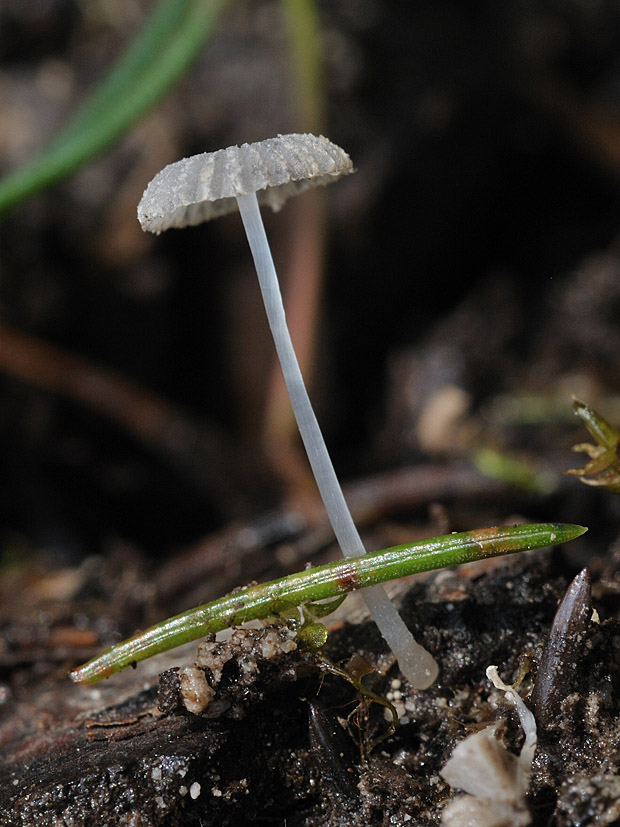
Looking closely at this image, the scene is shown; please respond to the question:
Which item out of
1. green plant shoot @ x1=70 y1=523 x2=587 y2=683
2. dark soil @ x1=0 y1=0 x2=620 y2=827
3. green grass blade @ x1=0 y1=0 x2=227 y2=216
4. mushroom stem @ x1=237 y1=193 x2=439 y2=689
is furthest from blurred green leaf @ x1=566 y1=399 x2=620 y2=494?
green grass blade @ x1=0 y1=0 x2=227 y2=216

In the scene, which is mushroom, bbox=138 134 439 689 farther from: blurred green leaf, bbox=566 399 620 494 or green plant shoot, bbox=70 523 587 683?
blurred green leaf, bbox=566 399 620 494

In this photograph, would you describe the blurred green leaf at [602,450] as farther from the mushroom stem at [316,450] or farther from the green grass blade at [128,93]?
the green grass blade at [128,93]

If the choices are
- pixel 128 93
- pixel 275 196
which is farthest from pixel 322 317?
pixel 275 196

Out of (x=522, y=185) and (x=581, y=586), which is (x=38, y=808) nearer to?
(x=581, y=586)

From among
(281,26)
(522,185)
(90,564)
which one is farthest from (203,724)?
(522,185)

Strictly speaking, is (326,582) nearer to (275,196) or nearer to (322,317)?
(275,196)

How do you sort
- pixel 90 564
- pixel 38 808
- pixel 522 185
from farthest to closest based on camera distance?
pixel 522 185 < pixel 90 564 < pixel 38 808
